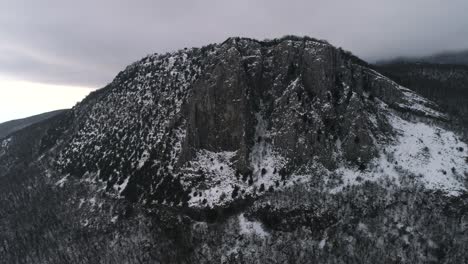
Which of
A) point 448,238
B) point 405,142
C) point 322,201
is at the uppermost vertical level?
point 405,142

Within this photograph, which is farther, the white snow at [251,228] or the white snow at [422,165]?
the white snow at [422,165]

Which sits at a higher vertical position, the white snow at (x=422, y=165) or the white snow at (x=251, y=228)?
the white snow at (x=422, y=165)

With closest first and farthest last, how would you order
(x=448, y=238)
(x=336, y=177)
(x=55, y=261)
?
1. (x=448, y=238)
2. (x=55, y=261)
3. (x=336, y=177)

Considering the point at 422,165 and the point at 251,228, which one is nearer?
the point at 251,228

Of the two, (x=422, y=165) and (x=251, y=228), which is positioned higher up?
(x=422, y=165)

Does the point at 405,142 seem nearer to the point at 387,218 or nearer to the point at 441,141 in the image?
the point at 441,141

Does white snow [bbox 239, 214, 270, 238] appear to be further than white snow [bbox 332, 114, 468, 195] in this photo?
No

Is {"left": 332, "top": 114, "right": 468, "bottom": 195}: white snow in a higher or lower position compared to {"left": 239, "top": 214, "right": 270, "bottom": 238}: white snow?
higher

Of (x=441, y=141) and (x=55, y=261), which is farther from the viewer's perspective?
(x=441, y=141)

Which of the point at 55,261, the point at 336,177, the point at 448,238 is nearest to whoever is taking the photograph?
the point at 448,238

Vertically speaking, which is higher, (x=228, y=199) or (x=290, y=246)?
(x=228, y=199)

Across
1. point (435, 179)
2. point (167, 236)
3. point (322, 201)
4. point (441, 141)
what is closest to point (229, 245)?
point (167, 236)
